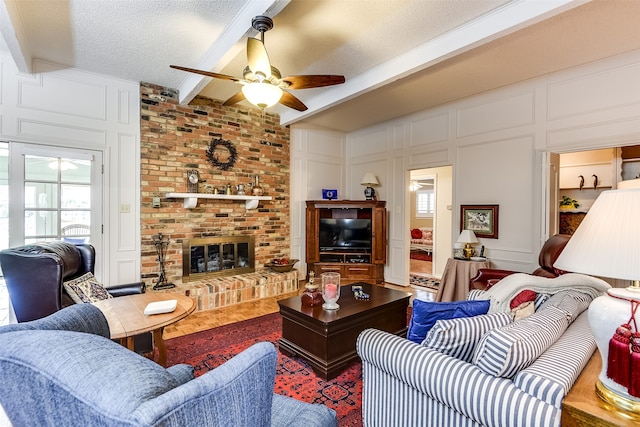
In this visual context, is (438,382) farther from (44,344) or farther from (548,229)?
(548,229)

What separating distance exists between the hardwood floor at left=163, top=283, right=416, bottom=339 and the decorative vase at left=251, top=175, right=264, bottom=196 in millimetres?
1574

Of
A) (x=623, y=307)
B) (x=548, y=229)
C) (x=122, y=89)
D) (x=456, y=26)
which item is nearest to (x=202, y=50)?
(x=122, y=89)

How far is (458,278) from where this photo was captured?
12.8 feet

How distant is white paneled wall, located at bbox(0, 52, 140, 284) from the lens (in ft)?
10.6

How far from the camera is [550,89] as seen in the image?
142 inches

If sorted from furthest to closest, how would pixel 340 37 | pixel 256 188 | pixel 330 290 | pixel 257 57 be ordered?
1. pixel 256 188
2. pixel 340 37
3. pixel 330 290
4. pixel 257 57

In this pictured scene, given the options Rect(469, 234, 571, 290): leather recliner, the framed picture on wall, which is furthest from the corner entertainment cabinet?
Rect(469, 234, 571, 290): leather recliner

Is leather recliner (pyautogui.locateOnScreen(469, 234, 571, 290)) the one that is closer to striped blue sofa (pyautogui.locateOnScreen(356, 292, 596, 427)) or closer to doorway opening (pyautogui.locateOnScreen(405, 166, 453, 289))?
striped blue sofa (pyautogui.locateOnScreen(356, 292, 596, 427))

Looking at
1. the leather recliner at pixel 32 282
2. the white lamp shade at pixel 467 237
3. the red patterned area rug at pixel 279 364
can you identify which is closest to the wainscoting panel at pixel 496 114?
the white lamp shade at pixel 467 237

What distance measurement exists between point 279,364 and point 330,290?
2.34ft

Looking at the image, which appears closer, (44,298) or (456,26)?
(44,298)

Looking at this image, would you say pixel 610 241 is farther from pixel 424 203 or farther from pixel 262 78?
pixel 424 203

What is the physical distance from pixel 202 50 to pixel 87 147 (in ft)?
6.07

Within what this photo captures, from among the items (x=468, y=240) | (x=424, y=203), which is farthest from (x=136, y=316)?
(x=424, y=203)
